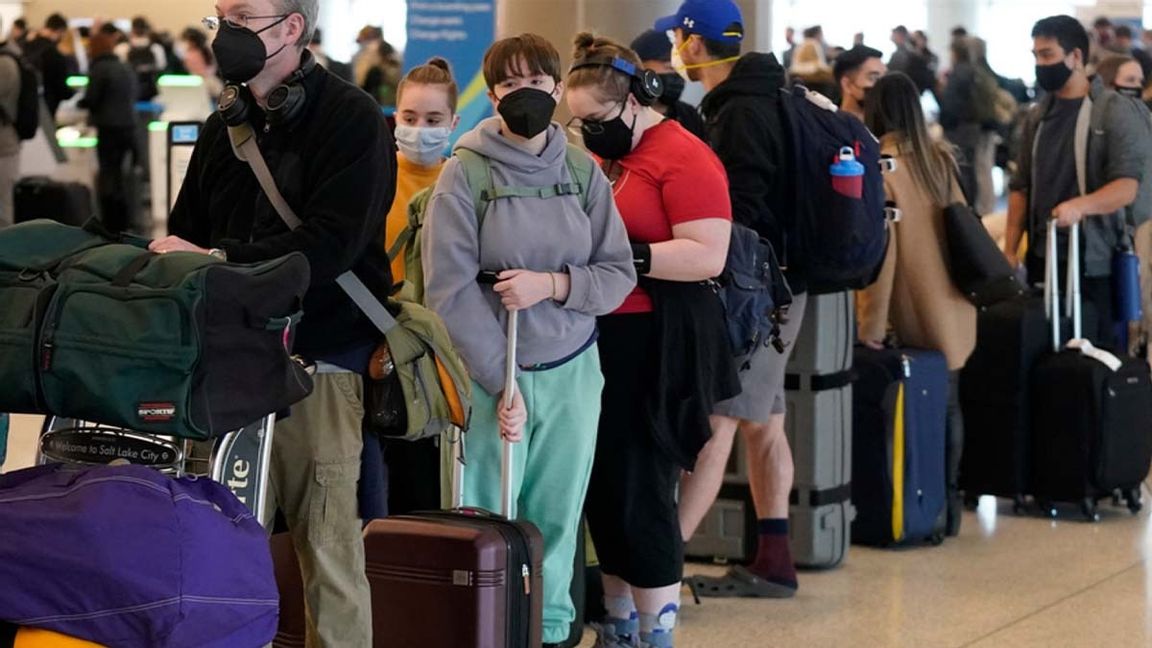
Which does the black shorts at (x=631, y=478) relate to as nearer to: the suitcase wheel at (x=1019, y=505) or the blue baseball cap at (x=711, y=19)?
the blue baseball cap at (x=711, y=19)

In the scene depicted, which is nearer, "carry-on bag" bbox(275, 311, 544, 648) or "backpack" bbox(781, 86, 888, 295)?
"carry-on bag" bbox(275, 311, 544, 648)

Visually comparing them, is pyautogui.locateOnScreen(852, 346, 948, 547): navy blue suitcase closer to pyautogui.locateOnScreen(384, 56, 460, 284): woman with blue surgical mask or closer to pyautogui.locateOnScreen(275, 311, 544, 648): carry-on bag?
pyautogui.locateOnScreen(384, 56, 460, 284): woman with blue surgical mask

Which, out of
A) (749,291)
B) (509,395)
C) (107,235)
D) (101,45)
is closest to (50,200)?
(101,45)

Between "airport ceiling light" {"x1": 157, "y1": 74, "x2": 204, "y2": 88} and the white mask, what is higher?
"airport ceiling light" {"x1": 157, "y1": 74, "x2": 204, "y2": 88}

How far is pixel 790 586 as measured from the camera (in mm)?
5473

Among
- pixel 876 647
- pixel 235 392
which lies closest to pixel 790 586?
pixel 876 647

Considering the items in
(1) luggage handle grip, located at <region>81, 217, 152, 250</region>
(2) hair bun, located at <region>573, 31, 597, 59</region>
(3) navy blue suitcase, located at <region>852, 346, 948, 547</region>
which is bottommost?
(3) navy blue suitcase, located at <region>852, 346, 948, 547</region>

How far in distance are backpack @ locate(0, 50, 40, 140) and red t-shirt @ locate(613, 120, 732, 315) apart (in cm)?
784

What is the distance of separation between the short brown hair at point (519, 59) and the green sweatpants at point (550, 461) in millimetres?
631

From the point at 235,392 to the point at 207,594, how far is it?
293mm

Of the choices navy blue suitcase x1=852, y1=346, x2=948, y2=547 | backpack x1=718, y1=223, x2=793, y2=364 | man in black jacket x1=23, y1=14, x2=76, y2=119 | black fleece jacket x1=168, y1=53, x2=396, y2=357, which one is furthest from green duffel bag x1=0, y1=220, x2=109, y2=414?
man in black jacket x1=23, y1=14, x2=76, y2=119

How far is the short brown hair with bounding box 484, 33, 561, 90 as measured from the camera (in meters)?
3.96

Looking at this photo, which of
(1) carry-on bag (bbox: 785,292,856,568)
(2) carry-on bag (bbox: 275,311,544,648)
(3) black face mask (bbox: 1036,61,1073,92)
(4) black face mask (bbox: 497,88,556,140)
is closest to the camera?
(2) carry-on bag (bbox: 275,311,544,648)

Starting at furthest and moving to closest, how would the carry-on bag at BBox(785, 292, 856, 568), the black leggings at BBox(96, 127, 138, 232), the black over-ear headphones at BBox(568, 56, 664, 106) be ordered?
the black leggings at BBox(96, 127, 138, 232) → the carry-on bag at BBox(785, 292, 856, 568) → the black over-ear headphones at BBox(568, 56, 664, 106)
